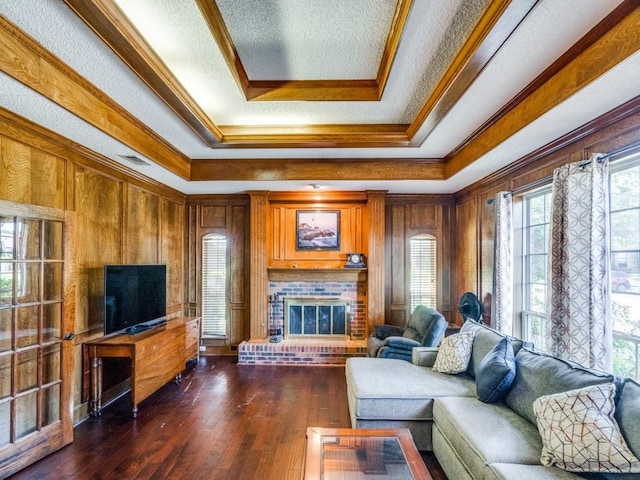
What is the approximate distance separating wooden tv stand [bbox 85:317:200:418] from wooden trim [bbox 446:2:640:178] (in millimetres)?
3883

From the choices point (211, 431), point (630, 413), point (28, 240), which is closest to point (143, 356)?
point (211, 431)

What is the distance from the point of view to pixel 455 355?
A: 10.3ft

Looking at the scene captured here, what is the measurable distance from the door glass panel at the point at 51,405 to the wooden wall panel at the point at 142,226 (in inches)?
61.2

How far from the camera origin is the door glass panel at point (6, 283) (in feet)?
8.18

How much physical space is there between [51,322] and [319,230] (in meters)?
3.53

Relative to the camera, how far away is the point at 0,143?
2.46 meters

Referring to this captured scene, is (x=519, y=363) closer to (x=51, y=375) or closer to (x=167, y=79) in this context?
(x=167, y=79)

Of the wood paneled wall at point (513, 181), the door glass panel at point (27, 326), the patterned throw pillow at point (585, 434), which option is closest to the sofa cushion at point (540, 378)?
the patterned throw pillow at point (585, 434)

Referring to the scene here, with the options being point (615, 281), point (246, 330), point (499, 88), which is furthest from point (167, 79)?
point (246, 330)

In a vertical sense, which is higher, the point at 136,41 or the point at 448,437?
the point at 136,41

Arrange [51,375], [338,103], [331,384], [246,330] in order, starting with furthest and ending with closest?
[246,330] → [331,384] → [338,103] → [51,375]

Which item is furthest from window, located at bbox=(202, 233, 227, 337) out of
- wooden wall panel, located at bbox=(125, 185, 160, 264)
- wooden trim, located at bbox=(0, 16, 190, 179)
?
wooden trim, located at bbox=(0, 16, 190, 179)

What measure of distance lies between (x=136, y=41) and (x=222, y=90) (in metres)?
0.89

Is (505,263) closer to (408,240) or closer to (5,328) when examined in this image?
(408,240)
